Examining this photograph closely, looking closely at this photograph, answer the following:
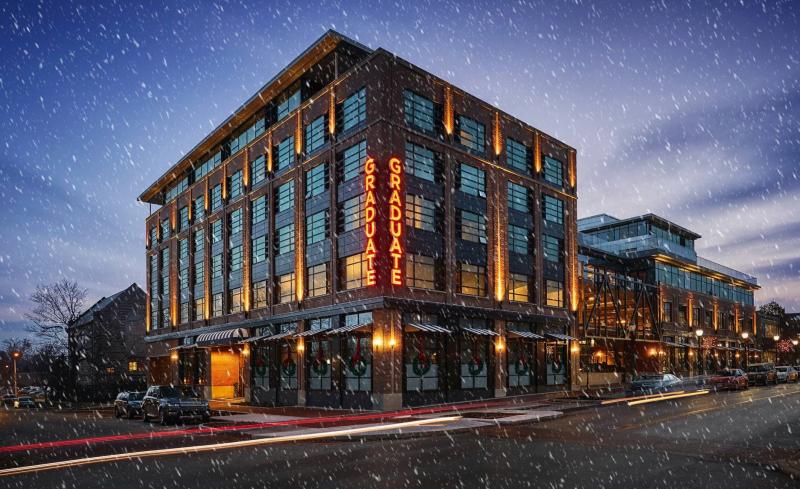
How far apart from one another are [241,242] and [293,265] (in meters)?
8.82

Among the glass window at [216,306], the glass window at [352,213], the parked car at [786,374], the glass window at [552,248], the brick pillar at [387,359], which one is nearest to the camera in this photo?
the brick pillar at [387,359]

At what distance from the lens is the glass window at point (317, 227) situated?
37594 mm

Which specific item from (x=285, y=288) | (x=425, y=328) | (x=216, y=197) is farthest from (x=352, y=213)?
(x=216, y=197)

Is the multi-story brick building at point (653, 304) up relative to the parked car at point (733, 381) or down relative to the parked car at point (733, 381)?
up

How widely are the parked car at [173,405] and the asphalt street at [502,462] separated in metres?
6.08

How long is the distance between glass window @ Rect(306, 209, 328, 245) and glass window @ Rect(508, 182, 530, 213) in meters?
12.3

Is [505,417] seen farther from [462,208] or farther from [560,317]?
[560,317]

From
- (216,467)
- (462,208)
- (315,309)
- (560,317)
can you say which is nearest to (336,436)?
(216,467)

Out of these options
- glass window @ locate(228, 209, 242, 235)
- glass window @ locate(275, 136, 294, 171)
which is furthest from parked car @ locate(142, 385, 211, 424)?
glass window @ locate(228, 209, 242, 235)

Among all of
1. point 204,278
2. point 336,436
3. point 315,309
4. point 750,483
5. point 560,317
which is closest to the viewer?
point 750,483

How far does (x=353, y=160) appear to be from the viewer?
117ft

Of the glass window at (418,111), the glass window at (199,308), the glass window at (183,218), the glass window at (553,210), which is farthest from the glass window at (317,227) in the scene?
the glass window at (183,218)

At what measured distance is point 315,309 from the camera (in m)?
36.9

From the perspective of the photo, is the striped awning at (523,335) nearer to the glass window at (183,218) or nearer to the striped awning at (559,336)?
the striped awning at (559,336)
